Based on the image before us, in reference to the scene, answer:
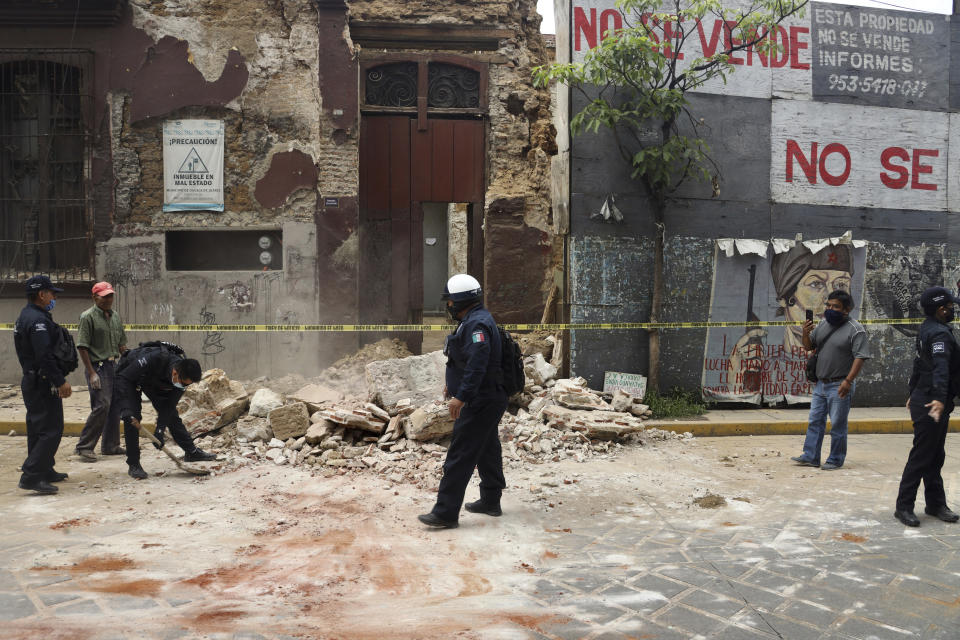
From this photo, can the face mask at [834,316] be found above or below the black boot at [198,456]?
above

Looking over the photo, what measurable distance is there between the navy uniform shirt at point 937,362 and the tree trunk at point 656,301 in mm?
4483

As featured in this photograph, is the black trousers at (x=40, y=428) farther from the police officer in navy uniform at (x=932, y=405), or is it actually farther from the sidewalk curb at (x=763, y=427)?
the police officer in navy uniform at (x=932, y=405)

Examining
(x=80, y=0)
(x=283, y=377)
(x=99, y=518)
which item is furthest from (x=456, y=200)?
(x=99, y=518)

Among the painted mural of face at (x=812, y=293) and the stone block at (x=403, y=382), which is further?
the painted mural of face at (x=812, y=293)

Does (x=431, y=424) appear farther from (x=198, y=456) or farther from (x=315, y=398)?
(x=198, y=456)

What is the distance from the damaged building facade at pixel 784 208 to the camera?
10195 millimetres

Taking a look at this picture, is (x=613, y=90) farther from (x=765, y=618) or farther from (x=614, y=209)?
(x=765, y=618)

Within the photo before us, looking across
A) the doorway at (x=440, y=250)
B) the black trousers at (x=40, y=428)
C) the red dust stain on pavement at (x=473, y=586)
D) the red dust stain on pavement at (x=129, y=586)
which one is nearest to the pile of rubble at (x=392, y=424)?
the black trousers at (x=40, y=428)

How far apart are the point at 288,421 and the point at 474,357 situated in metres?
3.27

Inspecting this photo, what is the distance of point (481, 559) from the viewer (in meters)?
4.75

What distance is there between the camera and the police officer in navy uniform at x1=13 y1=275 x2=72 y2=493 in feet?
20.5

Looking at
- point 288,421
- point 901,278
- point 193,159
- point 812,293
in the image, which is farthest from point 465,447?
point 901,278

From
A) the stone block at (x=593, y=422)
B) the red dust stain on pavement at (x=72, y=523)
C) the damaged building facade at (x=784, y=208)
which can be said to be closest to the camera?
the red dust stain on pavement at (x=72, y=523)

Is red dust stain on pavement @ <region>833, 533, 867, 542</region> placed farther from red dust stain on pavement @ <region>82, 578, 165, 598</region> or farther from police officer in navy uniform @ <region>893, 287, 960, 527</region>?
red dust stain on pavement @ <region>82, 578, 165, 598</region>
